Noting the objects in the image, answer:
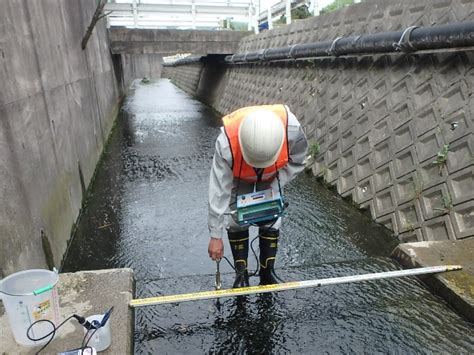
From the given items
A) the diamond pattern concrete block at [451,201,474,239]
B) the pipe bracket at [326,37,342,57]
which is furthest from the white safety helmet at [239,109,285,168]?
the pipe bracket at [326,37,342,57]

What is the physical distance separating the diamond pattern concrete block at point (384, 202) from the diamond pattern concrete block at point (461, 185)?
806 mm

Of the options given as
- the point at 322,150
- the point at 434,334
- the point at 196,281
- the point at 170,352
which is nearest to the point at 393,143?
the point at 322,150

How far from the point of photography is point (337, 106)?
655 centimetres

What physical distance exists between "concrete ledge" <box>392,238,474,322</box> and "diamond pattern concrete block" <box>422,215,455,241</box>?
0.25 m

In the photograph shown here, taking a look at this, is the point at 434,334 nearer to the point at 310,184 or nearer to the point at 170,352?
the point at 170,352

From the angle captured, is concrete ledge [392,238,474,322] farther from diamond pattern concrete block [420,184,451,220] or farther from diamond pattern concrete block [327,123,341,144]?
diamond pattern concrete block [327,123,341,144]

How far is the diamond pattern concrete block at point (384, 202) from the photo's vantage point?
453 centimetres

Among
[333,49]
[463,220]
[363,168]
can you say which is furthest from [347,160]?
[333,49]

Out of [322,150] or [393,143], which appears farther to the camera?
[322,150]

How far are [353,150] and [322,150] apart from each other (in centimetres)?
95

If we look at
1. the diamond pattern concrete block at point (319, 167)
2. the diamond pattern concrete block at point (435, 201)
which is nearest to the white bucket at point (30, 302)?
the diamond pattern concrete block at point (435, 201)

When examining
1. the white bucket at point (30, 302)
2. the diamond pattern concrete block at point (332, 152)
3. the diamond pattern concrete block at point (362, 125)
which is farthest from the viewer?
the diamond pattern concrete block at point (332, 152)

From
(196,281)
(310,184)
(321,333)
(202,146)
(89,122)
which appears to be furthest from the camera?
(202,146)

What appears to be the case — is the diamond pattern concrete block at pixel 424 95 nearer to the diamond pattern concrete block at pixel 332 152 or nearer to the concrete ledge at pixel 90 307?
the diamond pattern concrete block at pixel 332 152
